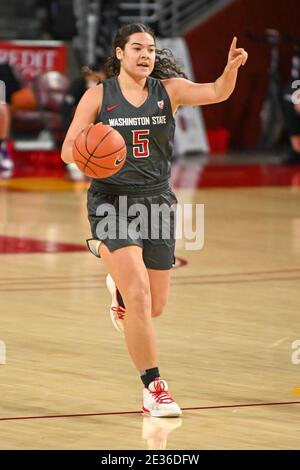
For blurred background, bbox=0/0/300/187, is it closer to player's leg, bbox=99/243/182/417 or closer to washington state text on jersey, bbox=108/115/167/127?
washington state text on jersey, bbox=108/115/167/127

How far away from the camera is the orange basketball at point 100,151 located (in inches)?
244

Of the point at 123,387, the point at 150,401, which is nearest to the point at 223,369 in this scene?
the point at 123,387

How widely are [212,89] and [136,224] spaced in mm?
826

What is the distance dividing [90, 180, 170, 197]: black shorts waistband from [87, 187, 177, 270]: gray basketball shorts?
0.05 ft

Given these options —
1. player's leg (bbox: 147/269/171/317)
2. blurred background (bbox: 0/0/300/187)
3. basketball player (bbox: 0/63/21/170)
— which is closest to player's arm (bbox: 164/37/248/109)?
player's leg (bbox: 147/269/171/317)

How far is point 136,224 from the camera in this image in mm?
6551

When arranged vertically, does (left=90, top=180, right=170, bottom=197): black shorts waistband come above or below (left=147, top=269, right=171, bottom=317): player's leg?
above

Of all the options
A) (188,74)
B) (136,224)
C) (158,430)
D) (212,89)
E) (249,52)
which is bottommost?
(158,430)

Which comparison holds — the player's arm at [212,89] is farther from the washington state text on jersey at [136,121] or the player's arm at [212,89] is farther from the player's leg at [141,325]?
the player's leg at [141,325]

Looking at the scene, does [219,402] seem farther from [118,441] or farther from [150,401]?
[118,441]

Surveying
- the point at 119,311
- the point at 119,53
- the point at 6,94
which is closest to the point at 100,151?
the point at 119,53

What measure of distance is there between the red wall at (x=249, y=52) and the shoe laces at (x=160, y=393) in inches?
751

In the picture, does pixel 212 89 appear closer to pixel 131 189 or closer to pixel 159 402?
pixel 131 189

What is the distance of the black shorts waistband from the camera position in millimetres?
6598
